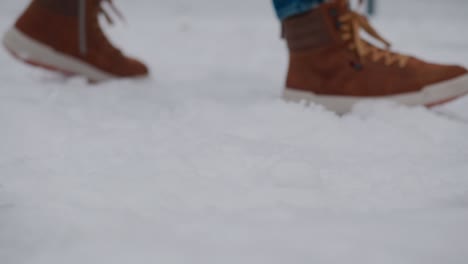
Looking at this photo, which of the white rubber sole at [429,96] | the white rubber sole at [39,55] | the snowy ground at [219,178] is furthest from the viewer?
the white rubber sole at [39,55]

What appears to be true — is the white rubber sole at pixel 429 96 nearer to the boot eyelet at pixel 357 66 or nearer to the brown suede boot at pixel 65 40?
the boot eyelet at pixel 357 66

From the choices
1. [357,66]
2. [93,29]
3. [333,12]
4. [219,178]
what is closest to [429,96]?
[357,66]

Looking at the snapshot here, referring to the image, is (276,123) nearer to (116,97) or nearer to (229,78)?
(116,97)

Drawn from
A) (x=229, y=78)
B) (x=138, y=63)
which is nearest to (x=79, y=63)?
(x=138, y=63)

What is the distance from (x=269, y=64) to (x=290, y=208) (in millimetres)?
1211

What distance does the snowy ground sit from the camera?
1.24 ft

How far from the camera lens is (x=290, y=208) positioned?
454 millimetres

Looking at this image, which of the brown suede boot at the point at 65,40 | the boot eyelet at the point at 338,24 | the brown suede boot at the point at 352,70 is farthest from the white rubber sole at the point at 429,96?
the brown suede boot at the point at 65,40

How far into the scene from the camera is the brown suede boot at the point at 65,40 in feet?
3.60

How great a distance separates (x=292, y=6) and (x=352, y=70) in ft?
0.60

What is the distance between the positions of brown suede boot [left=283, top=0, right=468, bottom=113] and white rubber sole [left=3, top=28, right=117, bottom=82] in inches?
23.4

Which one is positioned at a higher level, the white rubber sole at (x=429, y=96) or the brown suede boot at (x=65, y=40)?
the brown suede boot at (x=65, y=40)

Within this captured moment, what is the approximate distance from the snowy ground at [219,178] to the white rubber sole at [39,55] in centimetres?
4

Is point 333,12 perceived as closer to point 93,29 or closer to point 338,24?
point 338,24
